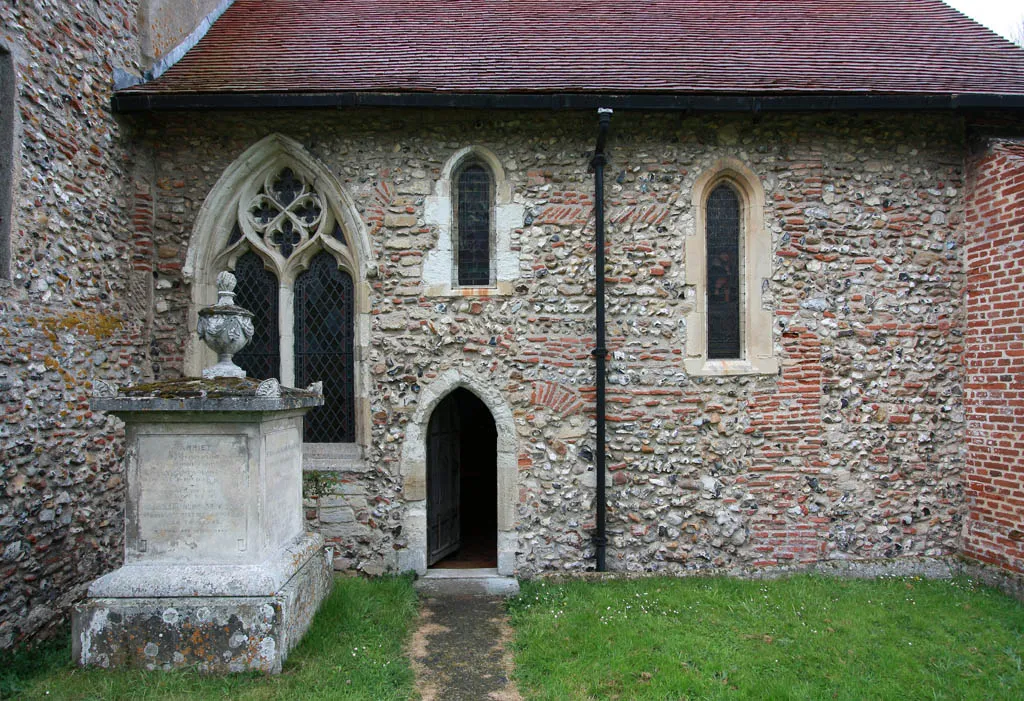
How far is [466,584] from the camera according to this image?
5855 millimetres

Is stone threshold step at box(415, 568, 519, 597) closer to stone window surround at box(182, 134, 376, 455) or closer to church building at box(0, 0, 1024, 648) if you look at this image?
church building at box(0, 0, 1024, 648)

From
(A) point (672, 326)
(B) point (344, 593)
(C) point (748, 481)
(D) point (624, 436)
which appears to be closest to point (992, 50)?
(A) point (672, 326)

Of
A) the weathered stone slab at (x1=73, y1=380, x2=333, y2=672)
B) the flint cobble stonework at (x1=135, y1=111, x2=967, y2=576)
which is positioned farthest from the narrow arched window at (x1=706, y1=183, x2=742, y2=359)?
the weathered stone slab at (x1=73, y1=380, x2=333, y2=672)

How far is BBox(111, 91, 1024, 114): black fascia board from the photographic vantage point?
5.81m

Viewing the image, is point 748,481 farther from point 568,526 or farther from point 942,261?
point 942,261

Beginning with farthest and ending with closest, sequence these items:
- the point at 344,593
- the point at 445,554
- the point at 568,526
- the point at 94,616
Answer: the point at 445,554
the point at 568,526
the point at 344,593
the point at 94,616

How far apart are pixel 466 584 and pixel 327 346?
9.35 feet

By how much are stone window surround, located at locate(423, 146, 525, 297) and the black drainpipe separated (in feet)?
2.62

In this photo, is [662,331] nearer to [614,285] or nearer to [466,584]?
[614,285]

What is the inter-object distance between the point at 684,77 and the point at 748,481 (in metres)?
4.22

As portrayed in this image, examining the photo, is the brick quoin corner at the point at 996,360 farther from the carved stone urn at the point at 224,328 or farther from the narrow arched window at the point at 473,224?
the carved stone urn at the point at 224,328

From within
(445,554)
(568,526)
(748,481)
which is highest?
(748,481)

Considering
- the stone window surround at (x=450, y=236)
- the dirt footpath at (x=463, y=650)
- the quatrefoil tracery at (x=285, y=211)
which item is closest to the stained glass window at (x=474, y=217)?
the stone window surround at (x=450, y=236)

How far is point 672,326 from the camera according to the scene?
615 centimetres
